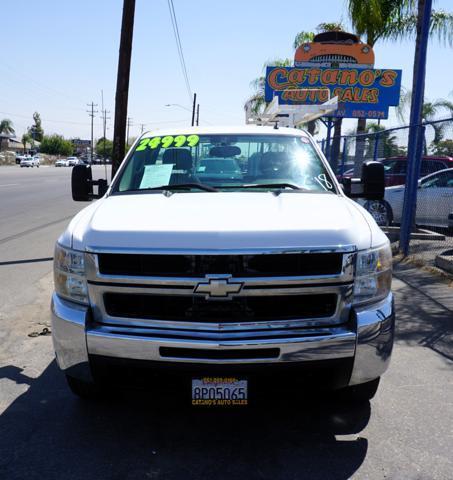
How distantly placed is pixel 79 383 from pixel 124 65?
8.10m

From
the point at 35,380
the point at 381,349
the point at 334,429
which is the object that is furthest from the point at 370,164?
the point at 35,380

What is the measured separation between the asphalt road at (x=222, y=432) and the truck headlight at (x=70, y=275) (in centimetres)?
74

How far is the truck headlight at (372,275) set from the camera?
303cm

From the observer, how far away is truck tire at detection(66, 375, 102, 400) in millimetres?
3471

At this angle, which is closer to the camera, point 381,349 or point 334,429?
point 381,349

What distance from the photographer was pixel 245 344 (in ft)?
9.42

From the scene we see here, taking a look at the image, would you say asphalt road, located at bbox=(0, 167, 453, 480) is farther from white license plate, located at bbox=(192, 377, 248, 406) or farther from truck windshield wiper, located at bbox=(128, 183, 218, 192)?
truck windshield wiper, located at bbox=(128, 183, 218, 192)

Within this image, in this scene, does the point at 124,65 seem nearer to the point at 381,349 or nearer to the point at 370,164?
the point at 370,164

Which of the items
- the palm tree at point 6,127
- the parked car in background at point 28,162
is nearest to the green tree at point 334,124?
the parked car in background at point 28,162

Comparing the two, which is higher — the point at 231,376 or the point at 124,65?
the point at 124,65


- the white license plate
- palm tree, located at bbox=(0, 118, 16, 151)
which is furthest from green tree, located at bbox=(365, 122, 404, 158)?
palm tree, located at bbox=(0, 118, 16, 151)

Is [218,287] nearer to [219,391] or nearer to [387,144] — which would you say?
[219,391]

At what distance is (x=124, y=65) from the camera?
33.7 ft

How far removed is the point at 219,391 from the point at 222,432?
0.52 metres
